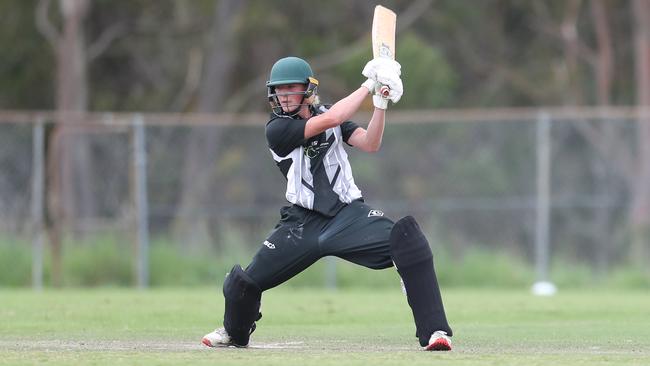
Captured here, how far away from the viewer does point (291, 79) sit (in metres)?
9.17

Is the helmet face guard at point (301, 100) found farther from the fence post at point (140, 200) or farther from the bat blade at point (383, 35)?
the fence post at point (140, 200)

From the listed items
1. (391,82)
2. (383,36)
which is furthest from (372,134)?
(383,36)

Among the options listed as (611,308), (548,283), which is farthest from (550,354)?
(548,283)

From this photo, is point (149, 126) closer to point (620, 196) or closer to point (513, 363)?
point (620, 196)

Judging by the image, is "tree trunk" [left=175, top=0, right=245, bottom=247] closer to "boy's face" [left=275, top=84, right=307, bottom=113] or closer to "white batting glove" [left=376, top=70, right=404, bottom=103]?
"boy's face" [left=275, top=84, right=307, bottom=113]

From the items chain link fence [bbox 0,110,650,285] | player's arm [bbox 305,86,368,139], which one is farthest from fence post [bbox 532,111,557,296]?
player's arm [bbox 305,86,368,139]

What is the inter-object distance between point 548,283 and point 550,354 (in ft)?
38.1

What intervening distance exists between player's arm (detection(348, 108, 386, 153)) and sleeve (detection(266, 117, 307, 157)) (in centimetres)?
45

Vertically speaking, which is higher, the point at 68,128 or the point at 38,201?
the point at 68,128

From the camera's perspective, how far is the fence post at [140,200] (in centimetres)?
2011

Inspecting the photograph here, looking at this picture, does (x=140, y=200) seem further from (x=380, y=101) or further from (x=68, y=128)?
(x=380, y=101)

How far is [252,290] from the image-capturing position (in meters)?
9.35

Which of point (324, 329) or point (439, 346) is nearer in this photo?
point (439, 346)

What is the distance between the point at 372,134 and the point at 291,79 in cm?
66
